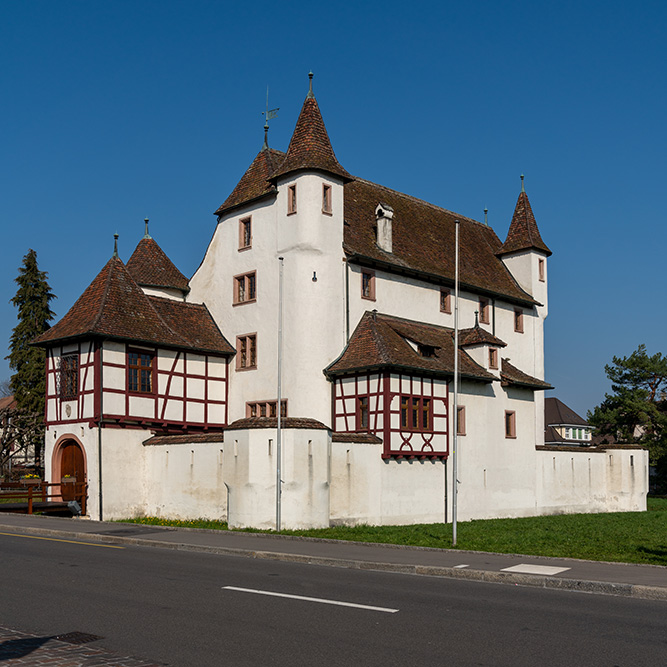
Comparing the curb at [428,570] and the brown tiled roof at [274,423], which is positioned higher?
the brown tiled roof at [274,423]

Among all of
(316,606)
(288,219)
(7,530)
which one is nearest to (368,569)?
(316,606)

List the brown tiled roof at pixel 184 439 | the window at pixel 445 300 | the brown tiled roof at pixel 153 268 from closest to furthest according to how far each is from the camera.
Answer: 1. the brown tiled roof at pixel 184 439
2. the brown tiled roof at pixel 153 268
3. the window at pixel 445 300

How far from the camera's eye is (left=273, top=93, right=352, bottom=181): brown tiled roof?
33.9 metres

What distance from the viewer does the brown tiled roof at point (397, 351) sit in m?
32.1

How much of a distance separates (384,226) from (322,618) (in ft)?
92.9

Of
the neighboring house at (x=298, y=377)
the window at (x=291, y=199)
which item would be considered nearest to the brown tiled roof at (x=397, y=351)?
the neighboring house at (x=298, y=377)

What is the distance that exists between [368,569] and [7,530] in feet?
42.3

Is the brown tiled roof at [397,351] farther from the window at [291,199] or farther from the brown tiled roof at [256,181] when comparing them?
the brown tiled roof at [256,181]

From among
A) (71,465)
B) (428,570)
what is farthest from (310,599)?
(71,465)

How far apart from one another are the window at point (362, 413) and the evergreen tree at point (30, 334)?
2976 cm

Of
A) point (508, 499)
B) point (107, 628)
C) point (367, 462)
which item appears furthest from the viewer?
point (508, 499)

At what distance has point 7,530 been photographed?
24625mm

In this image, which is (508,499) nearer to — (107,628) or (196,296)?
(196,296)

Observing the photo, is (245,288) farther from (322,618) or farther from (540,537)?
(322,618)
